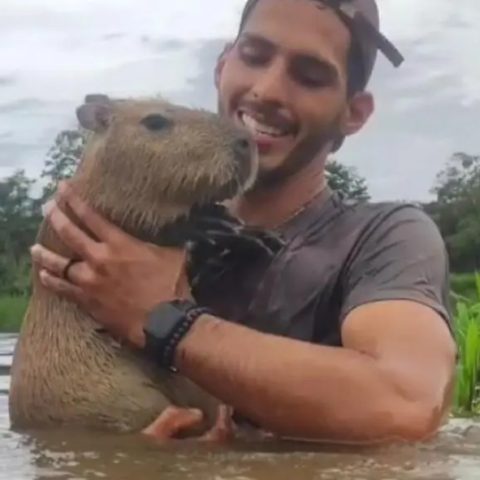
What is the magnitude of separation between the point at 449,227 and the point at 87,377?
28.0 meters

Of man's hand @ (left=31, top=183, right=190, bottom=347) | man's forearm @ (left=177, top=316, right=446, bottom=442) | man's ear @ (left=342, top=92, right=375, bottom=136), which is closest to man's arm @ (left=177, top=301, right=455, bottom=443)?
man's forearm @ (left=177, top=316, right=446, bottom=442)

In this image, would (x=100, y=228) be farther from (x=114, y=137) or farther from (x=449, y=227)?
(x=449, y=227)

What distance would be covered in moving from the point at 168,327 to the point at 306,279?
1.84 ft

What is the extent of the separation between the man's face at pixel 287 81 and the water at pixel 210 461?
40.7 inches

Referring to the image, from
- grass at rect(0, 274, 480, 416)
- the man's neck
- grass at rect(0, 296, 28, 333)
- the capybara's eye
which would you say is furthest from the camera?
grass at rect(0, 296, 28, 333)

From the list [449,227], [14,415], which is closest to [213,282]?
[14,415]

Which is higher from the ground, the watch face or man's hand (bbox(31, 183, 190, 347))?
man's hand (bbox(31, 183, 190, 347))

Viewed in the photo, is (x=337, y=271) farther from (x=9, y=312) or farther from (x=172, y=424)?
(x=9, y=312)

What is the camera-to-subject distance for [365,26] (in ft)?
15.6

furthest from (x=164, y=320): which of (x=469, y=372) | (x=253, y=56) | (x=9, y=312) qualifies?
(x=9, y=312)

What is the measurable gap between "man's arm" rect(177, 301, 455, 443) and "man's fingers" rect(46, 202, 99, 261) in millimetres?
442

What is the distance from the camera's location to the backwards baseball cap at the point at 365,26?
15.5 feet

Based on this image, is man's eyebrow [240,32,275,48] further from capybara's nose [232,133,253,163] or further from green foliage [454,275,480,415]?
green foliage [454,275,480,415]

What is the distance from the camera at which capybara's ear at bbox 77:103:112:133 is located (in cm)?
464
